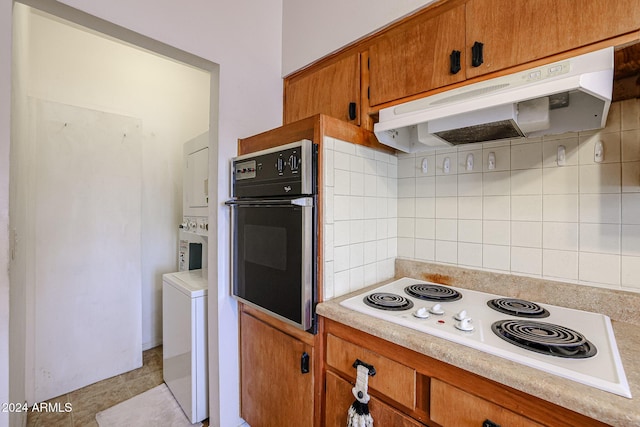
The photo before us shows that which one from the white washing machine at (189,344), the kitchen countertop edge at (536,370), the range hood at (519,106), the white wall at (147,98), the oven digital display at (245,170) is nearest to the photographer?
the kitchen countertop edge at (536,370)

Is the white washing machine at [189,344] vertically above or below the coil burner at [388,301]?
below

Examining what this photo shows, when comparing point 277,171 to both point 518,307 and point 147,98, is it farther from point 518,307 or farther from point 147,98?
point 147,98

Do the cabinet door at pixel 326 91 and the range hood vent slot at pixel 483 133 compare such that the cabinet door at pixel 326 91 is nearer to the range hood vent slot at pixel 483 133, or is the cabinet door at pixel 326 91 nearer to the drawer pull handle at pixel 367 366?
the range hood vent slot at pixel 483 133

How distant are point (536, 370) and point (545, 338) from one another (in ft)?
0.52

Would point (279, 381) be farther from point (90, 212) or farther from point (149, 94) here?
point (149, 94)

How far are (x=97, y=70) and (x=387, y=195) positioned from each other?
2.50 m

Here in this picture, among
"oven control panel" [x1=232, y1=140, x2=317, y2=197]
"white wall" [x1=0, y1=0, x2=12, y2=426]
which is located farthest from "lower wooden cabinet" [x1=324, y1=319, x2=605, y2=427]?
"white wall" [x1=0, y1=0, x2=12, y2=426]

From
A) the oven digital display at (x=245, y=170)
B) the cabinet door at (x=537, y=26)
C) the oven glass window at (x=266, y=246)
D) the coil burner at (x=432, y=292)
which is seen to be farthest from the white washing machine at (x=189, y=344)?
the cabinet door at (x=537, y=26)

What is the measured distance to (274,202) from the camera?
129 cm

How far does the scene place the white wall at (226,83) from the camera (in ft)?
4.44

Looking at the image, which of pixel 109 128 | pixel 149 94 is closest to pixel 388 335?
pixel 109 128

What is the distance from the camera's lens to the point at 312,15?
164cm

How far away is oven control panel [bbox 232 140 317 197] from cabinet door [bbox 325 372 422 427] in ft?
2.51

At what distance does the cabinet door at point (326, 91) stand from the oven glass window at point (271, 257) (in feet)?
2.05
